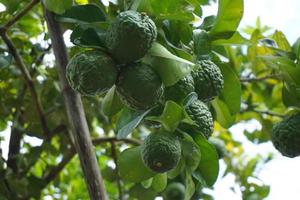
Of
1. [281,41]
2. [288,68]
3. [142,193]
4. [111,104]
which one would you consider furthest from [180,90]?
[142,193]

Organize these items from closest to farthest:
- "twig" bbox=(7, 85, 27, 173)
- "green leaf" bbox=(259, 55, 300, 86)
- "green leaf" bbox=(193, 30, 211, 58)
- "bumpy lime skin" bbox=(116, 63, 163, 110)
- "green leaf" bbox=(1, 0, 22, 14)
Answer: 1. "bumpy lime skin" bbox=(116, 63, 163, 110)
2. "green leaf" bbox=(193, 30, 211, 58)
3. "green leaf" bbox=(259, 55, 300, 86)
4. "green leaf" bbox=(1, 0, 22, 14)
5. "twig" bbox=(7, 85, 27, 173)

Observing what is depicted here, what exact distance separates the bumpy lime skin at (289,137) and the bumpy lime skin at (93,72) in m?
0.38

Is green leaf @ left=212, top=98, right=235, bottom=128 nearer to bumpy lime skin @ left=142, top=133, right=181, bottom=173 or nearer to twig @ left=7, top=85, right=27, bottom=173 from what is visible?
bumpy lime skin @ left=142, top=133, right=181, bottom=173

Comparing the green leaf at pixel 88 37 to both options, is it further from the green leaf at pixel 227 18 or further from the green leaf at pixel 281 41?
the green leaf at pixel 281 41

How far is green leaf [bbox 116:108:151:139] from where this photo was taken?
0.84m

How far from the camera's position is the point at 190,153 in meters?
0.87

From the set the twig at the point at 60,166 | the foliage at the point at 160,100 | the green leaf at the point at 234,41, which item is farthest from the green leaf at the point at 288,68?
the twig at the point at 60,166

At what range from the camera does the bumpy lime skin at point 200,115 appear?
87 cm

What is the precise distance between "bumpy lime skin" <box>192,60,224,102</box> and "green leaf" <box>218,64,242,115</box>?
90 millimetres

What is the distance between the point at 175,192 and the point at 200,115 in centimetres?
60

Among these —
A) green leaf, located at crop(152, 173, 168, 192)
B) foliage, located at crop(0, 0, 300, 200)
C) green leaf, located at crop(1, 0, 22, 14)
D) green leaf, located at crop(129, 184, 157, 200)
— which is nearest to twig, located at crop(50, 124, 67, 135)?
foliage, located at crop(0, 0, 300, 200)

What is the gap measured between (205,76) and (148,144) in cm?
14

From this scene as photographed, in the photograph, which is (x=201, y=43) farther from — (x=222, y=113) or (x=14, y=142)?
(x=14, y=142)

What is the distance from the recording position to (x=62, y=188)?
2.05m
